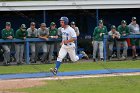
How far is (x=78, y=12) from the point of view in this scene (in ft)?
77.4

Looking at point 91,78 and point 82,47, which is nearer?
point 91,78

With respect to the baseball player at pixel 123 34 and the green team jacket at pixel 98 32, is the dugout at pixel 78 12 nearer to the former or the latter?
the baseball player at pixel 123 34

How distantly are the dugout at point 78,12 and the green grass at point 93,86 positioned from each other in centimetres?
798

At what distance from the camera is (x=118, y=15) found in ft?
80.1

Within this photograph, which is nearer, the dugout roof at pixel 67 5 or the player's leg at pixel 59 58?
the player's leg at pixel 59 58

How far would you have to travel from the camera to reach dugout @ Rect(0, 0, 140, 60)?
21.3 m

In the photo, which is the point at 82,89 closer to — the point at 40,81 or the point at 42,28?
the point at 40,81

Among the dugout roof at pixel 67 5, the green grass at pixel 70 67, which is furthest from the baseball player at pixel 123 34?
the dugout roof at pixel 67 5

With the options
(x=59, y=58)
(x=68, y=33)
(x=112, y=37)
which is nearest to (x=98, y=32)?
(x=112, y=37)

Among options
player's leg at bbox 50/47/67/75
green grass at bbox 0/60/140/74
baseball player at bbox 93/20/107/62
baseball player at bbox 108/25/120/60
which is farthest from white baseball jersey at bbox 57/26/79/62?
baseball player at bbox 108/25/120/60

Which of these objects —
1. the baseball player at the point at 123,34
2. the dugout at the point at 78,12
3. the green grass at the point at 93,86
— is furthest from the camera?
the dugout at the point at 78,12

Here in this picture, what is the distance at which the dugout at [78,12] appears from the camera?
69.8 feet

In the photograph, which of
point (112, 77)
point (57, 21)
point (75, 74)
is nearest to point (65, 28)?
point (75, 74)

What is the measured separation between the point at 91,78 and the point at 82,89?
2.55 m
